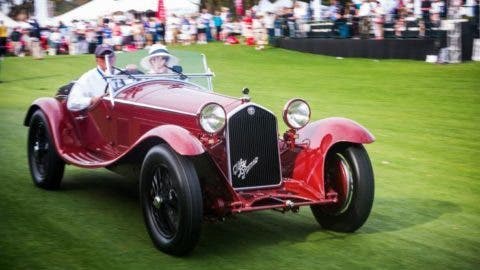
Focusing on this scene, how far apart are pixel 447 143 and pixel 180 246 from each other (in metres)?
6.74

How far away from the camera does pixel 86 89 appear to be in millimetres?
7586

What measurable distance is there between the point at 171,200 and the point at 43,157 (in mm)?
3053

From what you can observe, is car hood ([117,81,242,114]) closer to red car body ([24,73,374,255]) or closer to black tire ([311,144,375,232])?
red car body ([24,73,374,255])

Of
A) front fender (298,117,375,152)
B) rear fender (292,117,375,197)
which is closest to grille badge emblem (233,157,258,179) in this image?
rear fender (292,117,375,197)

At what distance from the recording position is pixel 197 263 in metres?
5.25

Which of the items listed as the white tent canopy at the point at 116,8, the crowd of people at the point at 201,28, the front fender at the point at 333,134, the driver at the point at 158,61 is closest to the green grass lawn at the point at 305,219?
the front fender at the point at 333,134

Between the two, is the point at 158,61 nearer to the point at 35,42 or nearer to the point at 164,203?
the point at 164,203

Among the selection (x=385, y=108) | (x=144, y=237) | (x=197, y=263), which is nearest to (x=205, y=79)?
(x=144, y=237)

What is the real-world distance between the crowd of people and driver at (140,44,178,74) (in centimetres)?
1577

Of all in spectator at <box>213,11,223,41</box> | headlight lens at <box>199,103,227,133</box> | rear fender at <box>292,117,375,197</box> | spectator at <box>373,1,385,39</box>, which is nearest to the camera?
headlight lens at <box>199,103,227,133</box>

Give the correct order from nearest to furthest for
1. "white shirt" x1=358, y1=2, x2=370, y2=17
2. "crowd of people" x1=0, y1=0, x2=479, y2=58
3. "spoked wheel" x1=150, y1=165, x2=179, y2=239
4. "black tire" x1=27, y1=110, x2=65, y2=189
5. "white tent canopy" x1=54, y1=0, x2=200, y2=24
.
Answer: "spoked wheel" x1=150, y1=165, x2=179, y2=239 → "black tire" x1=27, y1=110, x2=65, y2=189 → "crowd of people" x1=0, y1=0, x2=479, y2=58 → "white shirt" x1=358, y1=2, x2=370, y2=17 → "white tent canopy" x1=54, y1=0, x2=200, y2=24

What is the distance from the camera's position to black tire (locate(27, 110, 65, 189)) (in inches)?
297

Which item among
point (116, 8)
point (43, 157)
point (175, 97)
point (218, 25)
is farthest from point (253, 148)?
point (116, 8)

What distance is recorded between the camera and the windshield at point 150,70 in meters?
7.33
